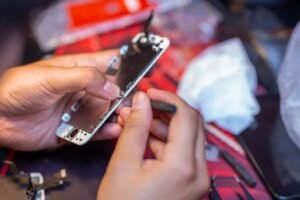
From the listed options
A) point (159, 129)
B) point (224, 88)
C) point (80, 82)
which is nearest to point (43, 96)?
point (80, 82)

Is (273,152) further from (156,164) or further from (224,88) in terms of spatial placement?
(156,164)

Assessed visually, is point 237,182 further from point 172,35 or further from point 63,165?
point 172,35

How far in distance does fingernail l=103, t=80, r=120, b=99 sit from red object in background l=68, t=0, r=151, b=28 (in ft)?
1.14

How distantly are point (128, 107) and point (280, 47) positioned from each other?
0.40m

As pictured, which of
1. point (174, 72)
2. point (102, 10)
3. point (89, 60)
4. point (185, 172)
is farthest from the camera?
point (102, 10)

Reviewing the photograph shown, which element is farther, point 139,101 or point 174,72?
point 174,72

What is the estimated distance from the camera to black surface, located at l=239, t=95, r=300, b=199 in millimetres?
594

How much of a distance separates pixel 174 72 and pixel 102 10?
235 millimetres

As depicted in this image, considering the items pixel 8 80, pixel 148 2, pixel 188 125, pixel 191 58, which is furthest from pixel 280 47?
pixel 8 80

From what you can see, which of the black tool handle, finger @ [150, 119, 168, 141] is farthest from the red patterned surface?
finger @ [150, 119, 168, 141]

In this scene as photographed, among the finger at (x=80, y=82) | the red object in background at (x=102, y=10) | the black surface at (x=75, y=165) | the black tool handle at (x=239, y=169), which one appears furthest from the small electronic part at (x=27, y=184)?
the red object in background at (x=102, y=10)

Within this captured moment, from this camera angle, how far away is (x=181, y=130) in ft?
1.57

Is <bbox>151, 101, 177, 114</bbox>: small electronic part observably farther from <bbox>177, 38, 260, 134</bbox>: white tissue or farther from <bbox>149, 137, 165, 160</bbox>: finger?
<bbox>177, 38, 260, 134</bbox>: white tissue

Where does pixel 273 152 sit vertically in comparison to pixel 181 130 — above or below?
below
